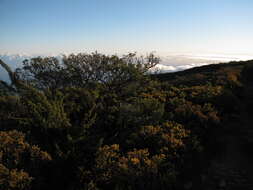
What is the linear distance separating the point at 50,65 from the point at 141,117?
1136 centimetres

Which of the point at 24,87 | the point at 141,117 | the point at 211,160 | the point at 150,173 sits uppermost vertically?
the point at 24,87

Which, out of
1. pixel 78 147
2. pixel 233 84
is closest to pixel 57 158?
pixel 78 147

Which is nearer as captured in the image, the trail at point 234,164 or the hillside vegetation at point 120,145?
the hillside vegetation at point 120,145

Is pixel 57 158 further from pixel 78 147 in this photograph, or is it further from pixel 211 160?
pixel 211 160

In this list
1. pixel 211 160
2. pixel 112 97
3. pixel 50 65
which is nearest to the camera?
pixel 211 160

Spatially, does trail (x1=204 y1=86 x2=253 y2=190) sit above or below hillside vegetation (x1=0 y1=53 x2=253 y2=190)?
below

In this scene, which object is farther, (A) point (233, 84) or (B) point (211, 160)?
(A) point (233, 84)

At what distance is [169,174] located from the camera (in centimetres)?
463

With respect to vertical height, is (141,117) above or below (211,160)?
above

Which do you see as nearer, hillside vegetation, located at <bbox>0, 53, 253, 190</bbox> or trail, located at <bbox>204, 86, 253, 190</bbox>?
hillside vegetation, located at <bbox>0, 53, 253, 190</bbox>

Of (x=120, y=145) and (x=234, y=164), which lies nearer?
(x=234, y=164)

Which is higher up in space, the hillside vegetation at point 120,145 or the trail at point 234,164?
the hillside vegetation at point 120,145

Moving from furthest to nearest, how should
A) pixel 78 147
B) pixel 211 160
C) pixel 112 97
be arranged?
pixel 112 97 → pixel 211 160 → pixel 78 147

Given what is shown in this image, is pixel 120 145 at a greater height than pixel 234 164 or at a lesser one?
greater
